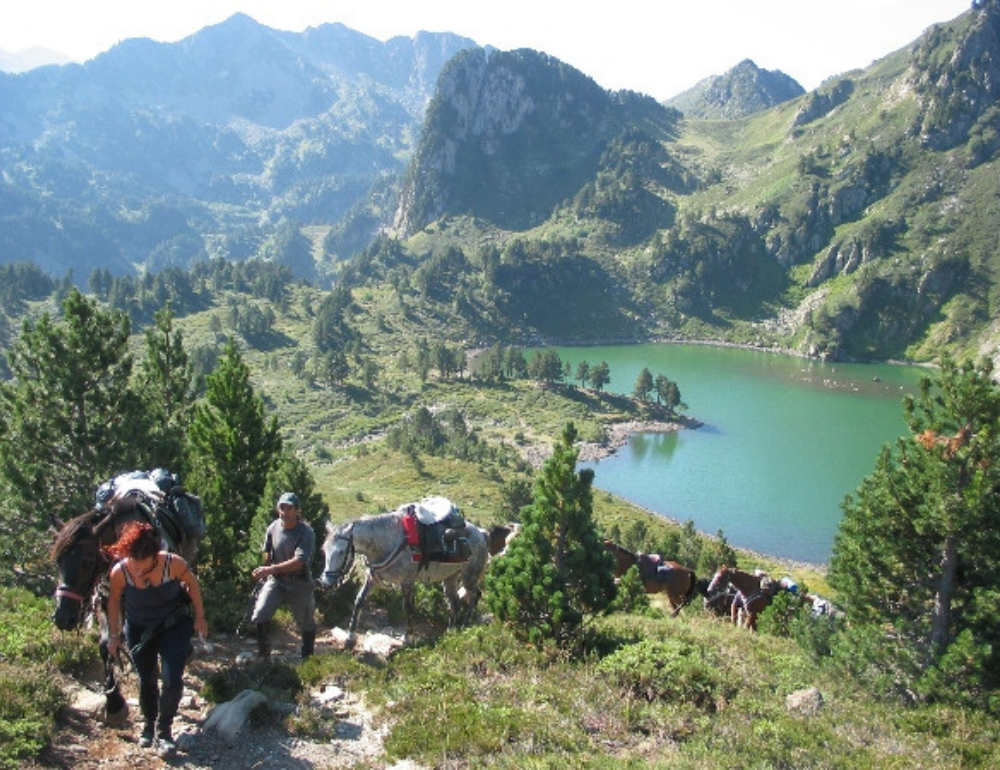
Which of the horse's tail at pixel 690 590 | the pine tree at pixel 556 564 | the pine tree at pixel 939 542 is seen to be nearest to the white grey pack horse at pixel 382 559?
the pine tree at pixel 556 564

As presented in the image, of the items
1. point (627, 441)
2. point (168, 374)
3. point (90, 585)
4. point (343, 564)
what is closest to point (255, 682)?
point (343, 564)

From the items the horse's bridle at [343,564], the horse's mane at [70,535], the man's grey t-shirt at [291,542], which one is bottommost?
the horse's bridle at [343,564]

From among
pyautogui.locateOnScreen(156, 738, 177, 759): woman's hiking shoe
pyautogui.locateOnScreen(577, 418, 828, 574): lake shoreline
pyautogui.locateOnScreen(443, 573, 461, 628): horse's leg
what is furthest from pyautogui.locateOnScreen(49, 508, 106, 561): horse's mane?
pyautogui.locateOnScreen(577, 418, 828, 574): lake shoreline

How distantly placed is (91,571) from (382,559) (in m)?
4.71

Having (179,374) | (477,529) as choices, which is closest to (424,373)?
(179,374)

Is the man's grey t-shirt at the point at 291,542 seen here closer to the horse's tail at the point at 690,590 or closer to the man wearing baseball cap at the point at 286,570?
the man wearing baseball cap at the point at 286,570

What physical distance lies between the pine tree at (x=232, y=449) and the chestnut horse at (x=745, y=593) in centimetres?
1409

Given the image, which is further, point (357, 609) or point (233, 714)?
point (357, 609)

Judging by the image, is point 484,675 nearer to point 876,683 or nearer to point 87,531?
point 87,531

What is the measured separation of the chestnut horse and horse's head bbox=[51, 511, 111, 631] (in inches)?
669

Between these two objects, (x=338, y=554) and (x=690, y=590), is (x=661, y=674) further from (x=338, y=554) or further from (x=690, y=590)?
(x=690, y=590)

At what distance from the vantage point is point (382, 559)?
465 inches

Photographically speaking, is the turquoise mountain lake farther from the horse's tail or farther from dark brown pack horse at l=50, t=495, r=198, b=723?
dark brown pack horse at l=50, t=495, r=198, b=723

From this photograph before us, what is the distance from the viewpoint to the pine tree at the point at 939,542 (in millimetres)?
10562
